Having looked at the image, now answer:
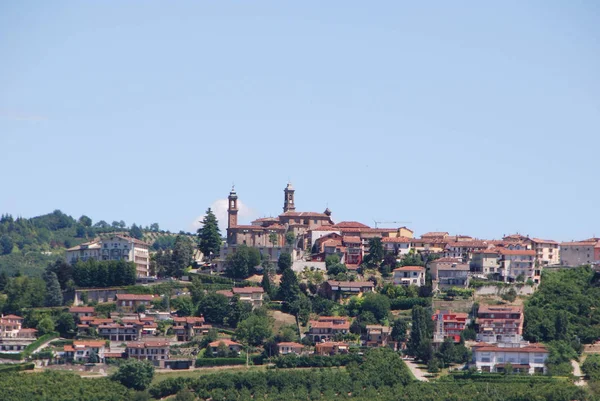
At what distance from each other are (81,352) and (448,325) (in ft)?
69.0

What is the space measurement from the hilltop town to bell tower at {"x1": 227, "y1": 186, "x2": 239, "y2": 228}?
216mm

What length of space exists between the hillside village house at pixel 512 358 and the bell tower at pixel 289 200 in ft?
102

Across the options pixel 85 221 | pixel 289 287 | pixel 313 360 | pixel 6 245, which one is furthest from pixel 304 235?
pixel 85 221

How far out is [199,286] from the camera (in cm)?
8369

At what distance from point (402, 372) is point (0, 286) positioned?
1200 inches

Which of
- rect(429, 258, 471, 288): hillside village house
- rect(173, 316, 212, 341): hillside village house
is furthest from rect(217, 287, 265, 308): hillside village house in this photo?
rect(429, 258, 471, 288): hillside village house

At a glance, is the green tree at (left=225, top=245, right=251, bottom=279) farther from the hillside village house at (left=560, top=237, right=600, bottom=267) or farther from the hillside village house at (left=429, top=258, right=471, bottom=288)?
the hillside village house at (left=560, top=237, right=600, bottom=267)

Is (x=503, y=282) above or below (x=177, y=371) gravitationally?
above

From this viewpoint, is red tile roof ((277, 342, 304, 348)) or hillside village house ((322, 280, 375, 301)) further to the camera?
hillside village house ((322, 280, 375, 301))

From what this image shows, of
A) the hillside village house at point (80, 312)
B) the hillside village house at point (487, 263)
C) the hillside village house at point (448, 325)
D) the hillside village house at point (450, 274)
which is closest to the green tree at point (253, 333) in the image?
the hillside village house at point (80, 312)

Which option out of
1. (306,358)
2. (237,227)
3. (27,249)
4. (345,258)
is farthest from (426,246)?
(27,249)

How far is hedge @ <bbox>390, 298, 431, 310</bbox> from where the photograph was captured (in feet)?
264

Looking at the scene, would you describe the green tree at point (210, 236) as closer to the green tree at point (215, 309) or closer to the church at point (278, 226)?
the church at point (278, 226)

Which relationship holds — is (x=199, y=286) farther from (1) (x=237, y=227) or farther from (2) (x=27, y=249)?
(2) (x=27, y=249)
